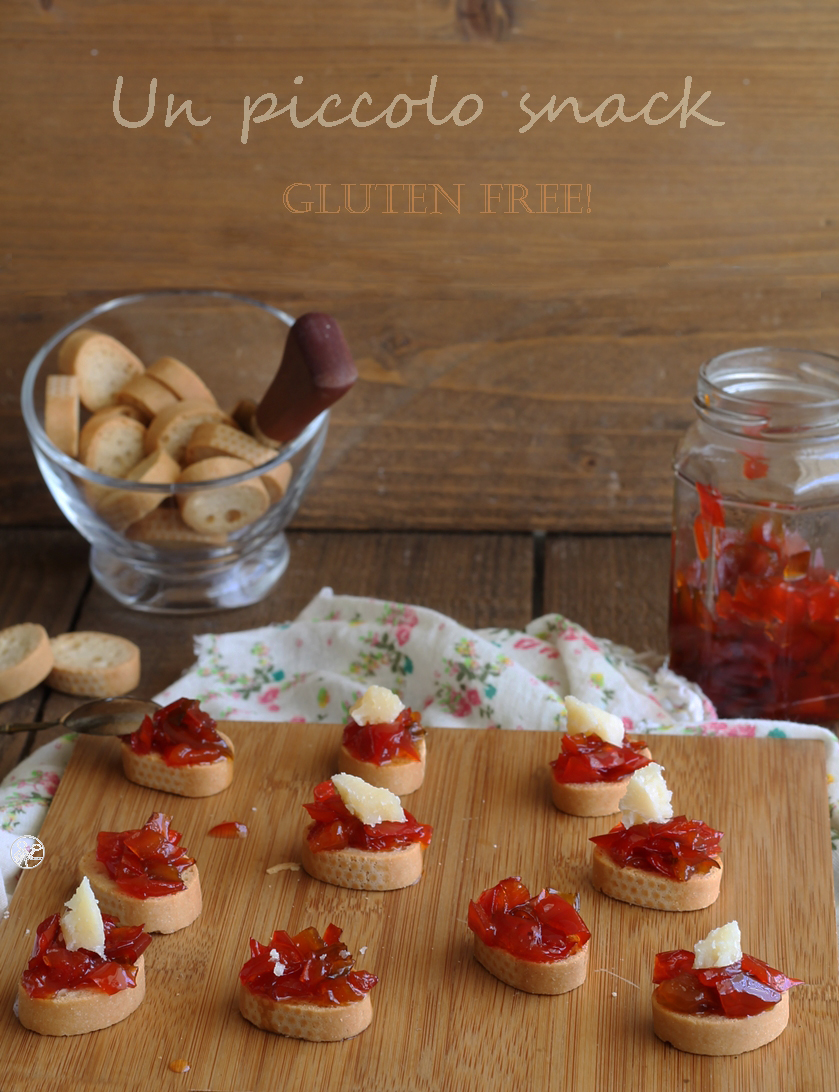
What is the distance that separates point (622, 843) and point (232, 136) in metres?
1.24

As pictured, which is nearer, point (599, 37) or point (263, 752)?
point (263, 752)

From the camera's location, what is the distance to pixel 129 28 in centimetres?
182

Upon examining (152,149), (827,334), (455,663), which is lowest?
(455,663)

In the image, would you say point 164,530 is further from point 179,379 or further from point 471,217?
point 471,217

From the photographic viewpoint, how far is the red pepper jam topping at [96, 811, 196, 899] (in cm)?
121

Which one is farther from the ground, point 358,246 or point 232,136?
point 232,136

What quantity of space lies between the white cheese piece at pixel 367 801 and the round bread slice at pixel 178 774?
0.56ft

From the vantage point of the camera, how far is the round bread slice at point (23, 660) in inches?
65.6

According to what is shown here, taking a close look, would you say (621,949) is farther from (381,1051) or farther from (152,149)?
(152,149)

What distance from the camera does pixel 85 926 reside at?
1.13 meters

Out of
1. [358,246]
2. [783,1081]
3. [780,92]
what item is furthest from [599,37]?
[783,1081]

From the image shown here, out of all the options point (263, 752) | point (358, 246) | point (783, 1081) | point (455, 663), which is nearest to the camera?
point (783, 1081)

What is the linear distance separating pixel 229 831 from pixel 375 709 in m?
0.22

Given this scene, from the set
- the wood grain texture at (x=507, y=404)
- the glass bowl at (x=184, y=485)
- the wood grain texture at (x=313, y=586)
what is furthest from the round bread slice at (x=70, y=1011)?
the wood grain texture at (x=507, y=404)
